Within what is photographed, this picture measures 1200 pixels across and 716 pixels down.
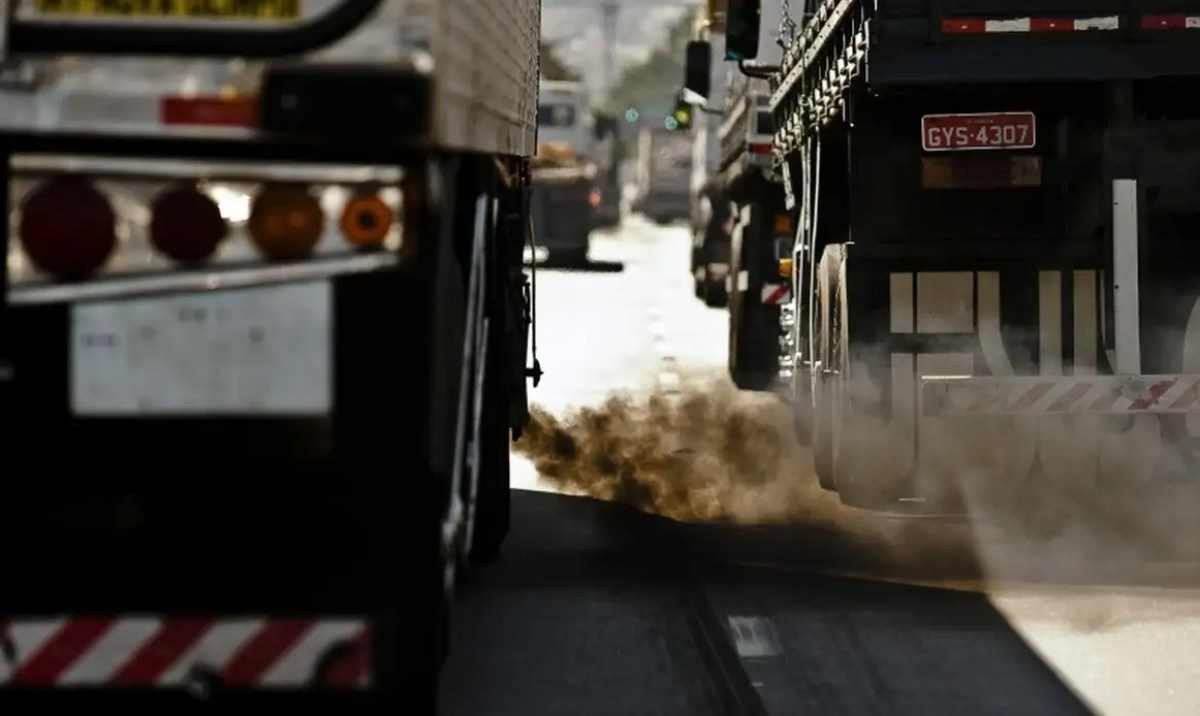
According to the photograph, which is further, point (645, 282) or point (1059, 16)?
point (645, 282)

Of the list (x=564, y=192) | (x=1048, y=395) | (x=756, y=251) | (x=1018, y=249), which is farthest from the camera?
(x=564, y=192)

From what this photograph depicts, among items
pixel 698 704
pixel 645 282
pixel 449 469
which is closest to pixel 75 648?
pixel 449 469

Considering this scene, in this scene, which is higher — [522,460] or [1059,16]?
[1059,16]

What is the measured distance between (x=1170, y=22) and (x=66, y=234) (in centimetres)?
665

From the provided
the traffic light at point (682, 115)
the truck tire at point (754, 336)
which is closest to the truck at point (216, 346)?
the truck tire at point (754, 336)

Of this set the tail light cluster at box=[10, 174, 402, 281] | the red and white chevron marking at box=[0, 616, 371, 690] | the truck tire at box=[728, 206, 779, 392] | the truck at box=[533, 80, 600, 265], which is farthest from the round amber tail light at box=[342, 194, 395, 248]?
the truck at box=[533, 80, 600, 265]

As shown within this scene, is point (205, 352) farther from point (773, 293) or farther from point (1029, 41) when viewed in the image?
point (773, 293)

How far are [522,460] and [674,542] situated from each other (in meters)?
3.90

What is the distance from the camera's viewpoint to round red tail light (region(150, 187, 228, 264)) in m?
5.65

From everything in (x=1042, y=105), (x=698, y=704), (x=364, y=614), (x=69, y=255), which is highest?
(x=1042, y=105)

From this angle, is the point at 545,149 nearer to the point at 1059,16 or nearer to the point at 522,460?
the point at 522,460

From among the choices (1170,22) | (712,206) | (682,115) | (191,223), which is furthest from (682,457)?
(712,206)

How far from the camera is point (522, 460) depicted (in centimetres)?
1614

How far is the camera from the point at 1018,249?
39.4ft
